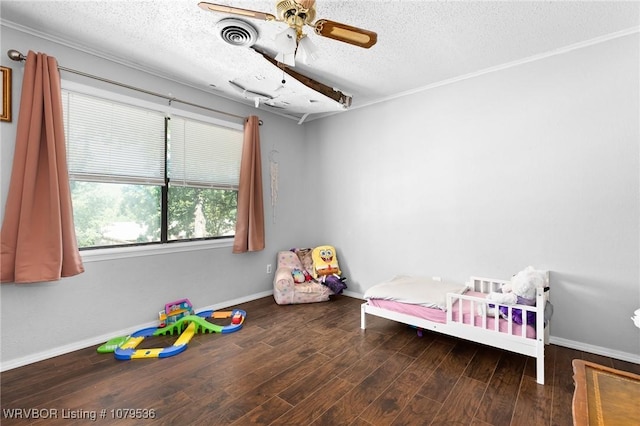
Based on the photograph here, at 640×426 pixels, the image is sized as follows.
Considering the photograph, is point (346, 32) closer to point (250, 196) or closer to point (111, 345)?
point (250, 196)

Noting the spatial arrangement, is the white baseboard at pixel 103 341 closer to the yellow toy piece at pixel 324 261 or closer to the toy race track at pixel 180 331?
the toy race track at pixel 180 331

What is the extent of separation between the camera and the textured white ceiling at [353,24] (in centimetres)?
193

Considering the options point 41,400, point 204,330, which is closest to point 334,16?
point 204,330

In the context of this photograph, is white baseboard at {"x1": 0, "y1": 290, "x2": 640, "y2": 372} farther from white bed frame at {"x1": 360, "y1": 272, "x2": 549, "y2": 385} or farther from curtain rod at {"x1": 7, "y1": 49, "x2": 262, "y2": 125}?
curtain rod at {"x1": 7, "y1": 49, "x2": 262, "y2": 125}

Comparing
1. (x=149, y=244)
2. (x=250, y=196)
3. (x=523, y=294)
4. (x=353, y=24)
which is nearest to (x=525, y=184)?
(x=523, y=294)

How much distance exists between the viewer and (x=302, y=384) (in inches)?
76.3

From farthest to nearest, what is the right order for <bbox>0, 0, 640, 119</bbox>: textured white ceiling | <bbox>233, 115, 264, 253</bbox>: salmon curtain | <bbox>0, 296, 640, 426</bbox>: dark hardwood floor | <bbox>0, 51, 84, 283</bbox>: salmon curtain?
<bbox>233, 115, 264, 253</bbox>: salmon curtain < <bbox>0, 51, 84, 283</bbox>: salmon curtain < <bbox>0, 0, 640, 119</bbox>: textured white ceiling < <bbox>0, 296, 640, 426</bbox>: dark hardwood floor

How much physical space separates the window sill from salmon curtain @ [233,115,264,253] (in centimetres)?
20

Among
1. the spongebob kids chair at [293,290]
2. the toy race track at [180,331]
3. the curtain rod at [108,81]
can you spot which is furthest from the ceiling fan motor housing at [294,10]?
the spongebob kids chair at [293,290]

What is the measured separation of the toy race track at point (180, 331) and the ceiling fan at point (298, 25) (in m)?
2.43

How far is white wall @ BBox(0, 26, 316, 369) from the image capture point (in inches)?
83.7

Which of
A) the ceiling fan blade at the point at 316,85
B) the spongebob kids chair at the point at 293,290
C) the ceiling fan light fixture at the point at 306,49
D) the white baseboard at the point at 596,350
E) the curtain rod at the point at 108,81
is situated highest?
the ceiling fan blade at the point at 316,85

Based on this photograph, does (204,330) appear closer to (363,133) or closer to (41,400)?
(41,400)

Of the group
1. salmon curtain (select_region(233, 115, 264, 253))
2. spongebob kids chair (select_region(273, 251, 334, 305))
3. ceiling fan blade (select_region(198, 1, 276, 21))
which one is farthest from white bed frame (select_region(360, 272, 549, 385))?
ceiling fan blade (select_region(198, 1, 276, 21))
